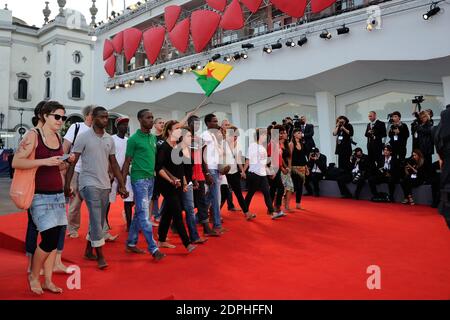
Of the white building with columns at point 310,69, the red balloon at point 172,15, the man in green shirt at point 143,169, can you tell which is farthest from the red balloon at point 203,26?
the man in green shirt at point 143,169

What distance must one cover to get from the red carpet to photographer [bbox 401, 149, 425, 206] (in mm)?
2003

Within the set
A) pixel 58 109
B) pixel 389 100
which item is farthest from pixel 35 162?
pixel 389 100

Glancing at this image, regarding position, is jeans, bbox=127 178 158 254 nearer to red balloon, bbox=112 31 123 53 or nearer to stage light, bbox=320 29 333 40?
stage light, bbox=320 29 333 40

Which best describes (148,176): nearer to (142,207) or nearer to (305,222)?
(142,207)

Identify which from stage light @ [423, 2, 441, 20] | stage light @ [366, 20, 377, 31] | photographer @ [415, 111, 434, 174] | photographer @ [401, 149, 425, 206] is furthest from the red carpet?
stage light @ [366, 20, 377, 31]

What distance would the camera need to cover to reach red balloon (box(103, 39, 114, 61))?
18.9m

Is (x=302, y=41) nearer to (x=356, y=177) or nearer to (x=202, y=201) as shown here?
(x=356, y=177)

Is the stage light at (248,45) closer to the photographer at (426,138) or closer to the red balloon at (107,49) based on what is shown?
the photographer at (426,138)

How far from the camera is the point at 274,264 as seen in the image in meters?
3.71

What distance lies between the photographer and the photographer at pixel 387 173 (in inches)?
322

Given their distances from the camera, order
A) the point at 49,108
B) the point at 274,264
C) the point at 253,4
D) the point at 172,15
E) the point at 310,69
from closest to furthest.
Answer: the point at 49,108, the point at 274,264, the point at 310,69, the point at 253,4, the point at 172,15

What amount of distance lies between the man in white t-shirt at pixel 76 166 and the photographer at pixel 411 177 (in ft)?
20.9

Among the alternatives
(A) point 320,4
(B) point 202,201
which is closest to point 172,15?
(A) point 320,4

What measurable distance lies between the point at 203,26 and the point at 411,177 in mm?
9033
